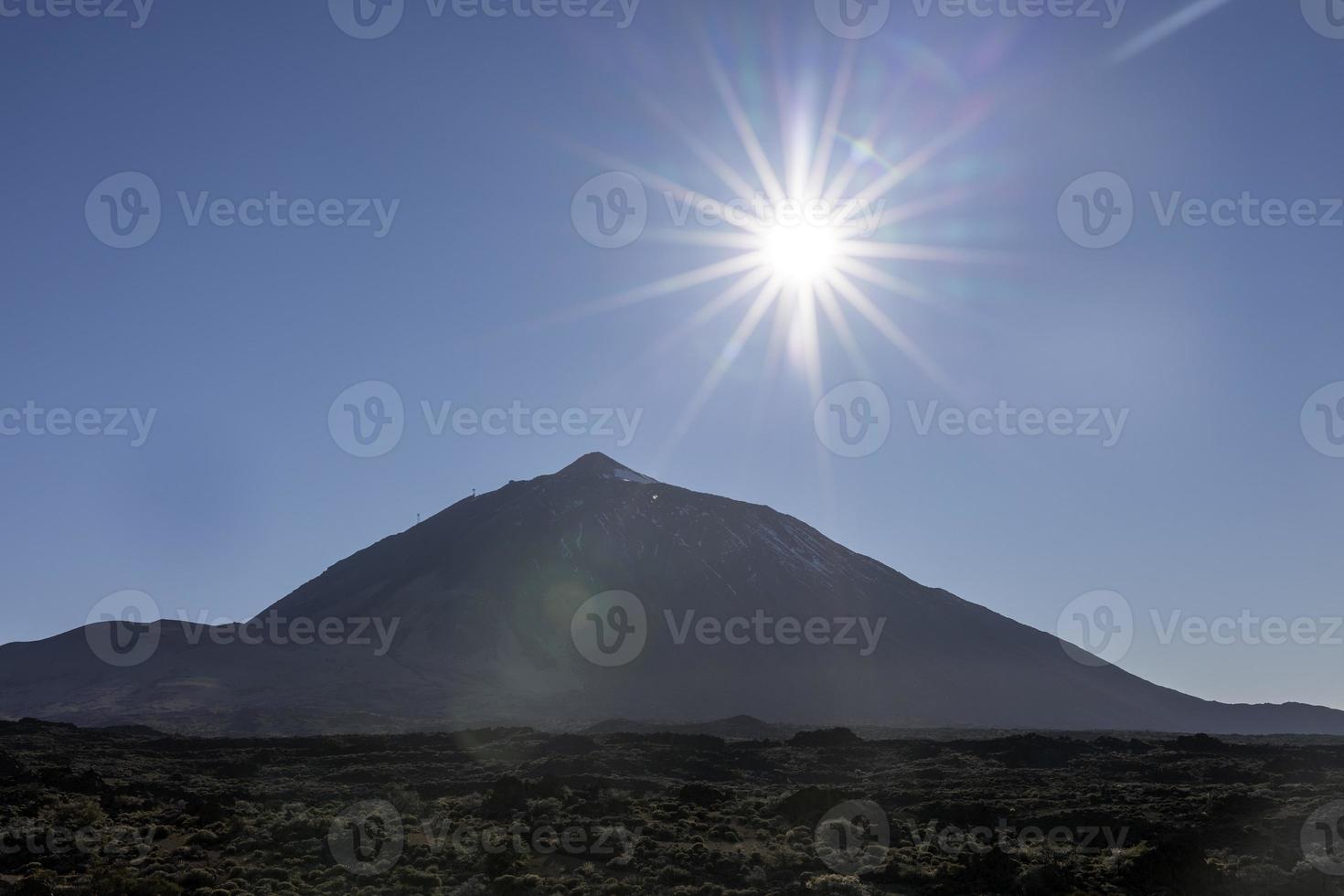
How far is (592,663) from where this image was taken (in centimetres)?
13912

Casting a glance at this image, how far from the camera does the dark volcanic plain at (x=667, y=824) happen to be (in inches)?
886

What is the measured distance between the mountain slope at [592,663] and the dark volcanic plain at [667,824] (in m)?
52.2

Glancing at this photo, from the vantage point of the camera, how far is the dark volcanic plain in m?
22.5

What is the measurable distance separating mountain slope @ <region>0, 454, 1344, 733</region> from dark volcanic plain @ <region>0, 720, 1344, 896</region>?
52243mm

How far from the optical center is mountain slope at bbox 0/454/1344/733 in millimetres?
111812

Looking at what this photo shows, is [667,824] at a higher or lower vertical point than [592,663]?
lower

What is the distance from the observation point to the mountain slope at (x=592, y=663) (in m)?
112

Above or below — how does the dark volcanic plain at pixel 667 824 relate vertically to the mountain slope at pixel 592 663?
below

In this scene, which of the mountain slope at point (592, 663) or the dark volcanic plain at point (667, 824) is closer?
the dark volcanic plain at point (667, 824)

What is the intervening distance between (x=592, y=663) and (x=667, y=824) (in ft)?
369

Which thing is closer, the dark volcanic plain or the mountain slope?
the dark volcanic plain

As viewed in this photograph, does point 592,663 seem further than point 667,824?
Yes

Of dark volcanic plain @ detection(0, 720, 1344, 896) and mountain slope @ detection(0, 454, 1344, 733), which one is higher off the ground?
mountain slope @ detection(0, 454, 1344, 733)

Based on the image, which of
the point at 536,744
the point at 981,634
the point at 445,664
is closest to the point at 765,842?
the point at 536,744
